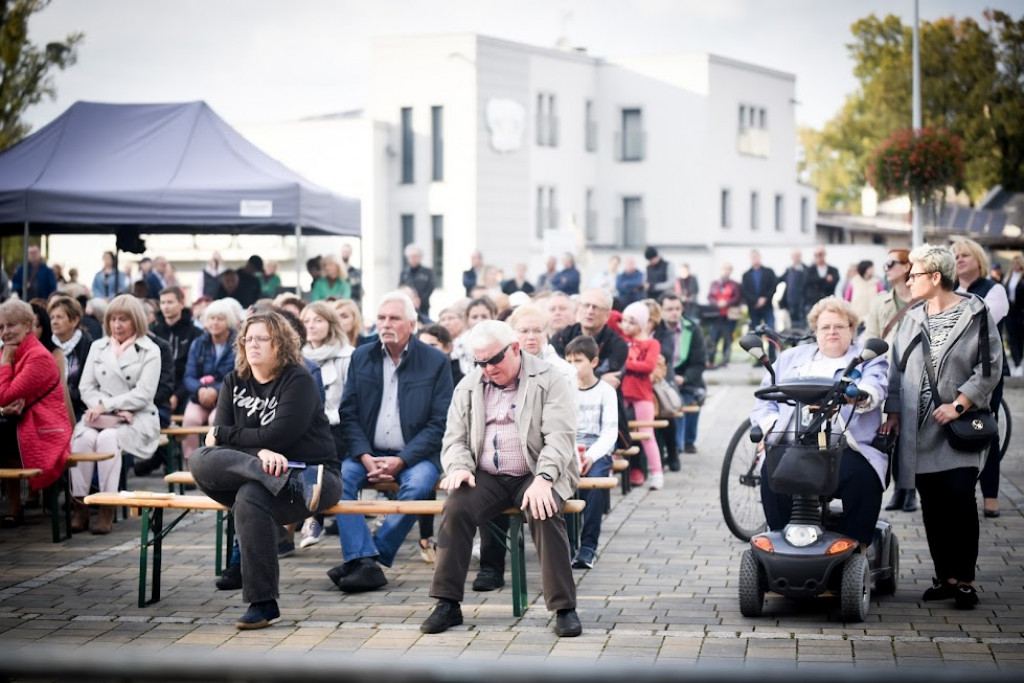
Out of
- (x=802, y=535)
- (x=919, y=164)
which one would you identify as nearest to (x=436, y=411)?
(x=802, y=535)

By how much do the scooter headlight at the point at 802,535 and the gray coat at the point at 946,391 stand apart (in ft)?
2.05

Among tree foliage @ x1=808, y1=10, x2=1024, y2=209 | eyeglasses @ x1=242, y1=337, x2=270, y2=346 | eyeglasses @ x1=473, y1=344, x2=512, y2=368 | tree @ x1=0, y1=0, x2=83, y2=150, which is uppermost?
tree foliage @ x1=808, y1=10, x2=1024, y2=209

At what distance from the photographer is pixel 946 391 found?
7.50m

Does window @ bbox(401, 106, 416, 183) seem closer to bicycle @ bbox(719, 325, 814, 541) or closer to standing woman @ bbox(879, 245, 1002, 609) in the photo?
bicycle @ bbox(719, 325, 814, 541)

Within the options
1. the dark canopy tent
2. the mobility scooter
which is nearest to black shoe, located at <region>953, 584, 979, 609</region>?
the mobility scooter

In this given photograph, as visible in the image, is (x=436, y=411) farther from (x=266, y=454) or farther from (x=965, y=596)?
(x=965, y=596)

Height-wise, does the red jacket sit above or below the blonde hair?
below

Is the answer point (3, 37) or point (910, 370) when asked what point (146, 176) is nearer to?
point (910, 370)

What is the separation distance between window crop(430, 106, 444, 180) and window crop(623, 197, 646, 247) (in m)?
8.90

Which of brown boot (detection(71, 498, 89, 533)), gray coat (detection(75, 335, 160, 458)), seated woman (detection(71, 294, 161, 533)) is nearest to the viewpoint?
brown boot (detection(71, 498, 89, 533))

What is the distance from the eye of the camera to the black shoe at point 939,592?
744 centimetres

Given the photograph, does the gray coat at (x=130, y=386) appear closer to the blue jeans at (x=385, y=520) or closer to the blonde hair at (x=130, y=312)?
the blonde hair at (x=130, y=312)

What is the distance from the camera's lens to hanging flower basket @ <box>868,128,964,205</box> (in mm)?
26281

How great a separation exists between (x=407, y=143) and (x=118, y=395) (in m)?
39.2
